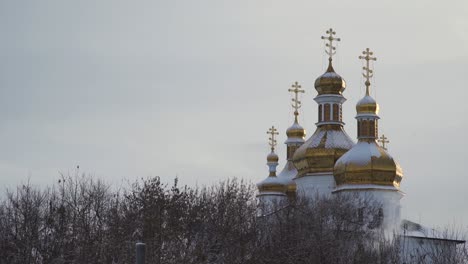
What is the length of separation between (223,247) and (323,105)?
20.7 m

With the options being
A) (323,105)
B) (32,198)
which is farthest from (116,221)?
(323,105)

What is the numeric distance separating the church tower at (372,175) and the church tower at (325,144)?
2.32 metres

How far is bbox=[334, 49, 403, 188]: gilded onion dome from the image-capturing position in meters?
43.2

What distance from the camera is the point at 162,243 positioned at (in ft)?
88.0

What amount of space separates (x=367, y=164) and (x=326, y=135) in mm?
4696

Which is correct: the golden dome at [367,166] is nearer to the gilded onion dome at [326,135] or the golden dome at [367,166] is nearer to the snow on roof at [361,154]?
the snow on roof at [361,154]

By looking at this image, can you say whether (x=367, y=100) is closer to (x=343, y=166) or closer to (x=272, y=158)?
(x=343, y=166)

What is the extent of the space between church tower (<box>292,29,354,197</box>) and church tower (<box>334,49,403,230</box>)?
232cm

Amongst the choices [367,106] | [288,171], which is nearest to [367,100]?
[367,106]

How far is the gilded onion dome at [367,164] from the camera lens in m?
43.2

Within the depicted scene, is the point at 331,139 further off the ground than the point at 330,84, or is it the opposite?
the point at 330,84

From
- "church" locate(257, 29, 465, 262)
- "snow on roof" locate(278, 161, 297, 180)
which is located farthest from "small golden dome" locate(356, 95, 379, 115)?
"snow on roof" locate(278, 161, 297, 180)

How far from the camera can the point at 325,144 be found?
47.0m

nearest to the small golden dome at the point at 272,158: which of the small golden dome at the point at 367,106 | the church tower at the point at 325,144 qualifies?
the church tower at the point at 325,144
